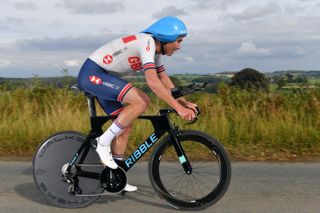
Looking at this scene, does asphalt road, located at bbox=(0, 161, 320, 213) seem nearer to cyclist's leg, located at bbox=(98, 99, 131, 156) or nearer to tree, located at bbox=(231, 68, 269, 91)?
cyclist's leg, located at bbox=(98, 99, 131, 156)

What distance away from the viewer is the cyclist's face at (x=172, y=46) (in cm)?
378

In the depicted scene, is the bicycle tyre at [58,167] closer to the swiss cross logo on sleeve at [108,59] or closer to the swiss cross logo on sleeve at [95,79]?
the swiss cross logo on sleeve at [95,79]

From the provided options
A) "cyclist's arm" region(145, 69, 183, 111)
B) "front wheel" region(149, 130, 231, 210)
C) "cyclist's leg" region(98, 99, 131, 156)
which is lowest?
"front wheel" region(149, 130, 231, 210)

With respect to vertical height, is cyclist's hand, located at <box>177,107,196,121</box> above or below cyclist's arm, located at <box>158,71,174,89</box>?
below

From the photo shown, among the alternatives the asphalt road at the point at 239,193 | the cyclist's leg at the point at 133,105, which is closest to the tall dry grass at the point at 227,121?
the asphalt road at the point at 239,193

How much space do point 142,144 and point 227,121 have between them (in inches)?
131

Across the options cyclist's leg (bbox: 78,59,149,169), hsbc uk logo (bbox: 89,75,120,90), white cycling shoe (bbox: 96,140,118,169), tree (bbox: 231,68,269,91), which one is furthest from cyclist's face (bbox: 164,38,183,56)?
tree (bbox: 231,68,269,91)

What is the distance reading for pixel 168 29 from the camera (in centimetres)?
372

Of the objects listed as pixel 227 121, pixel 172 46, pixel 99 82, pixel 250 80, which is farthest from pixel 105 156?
pixel 250 80

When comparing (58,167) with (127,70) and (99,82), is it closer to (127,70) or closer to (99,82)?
(99,82)

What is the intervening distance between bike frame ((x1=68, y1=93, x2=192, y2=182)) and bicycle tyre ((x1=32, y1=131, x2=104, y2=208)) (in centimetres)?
6

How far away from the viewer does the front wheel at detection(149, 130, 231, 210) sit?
3.84m

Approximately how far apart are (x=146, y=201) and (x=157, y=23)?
1768 mm

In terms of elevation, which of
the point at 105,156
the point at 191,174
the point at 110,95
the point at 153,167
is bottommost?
the point at 191,174
